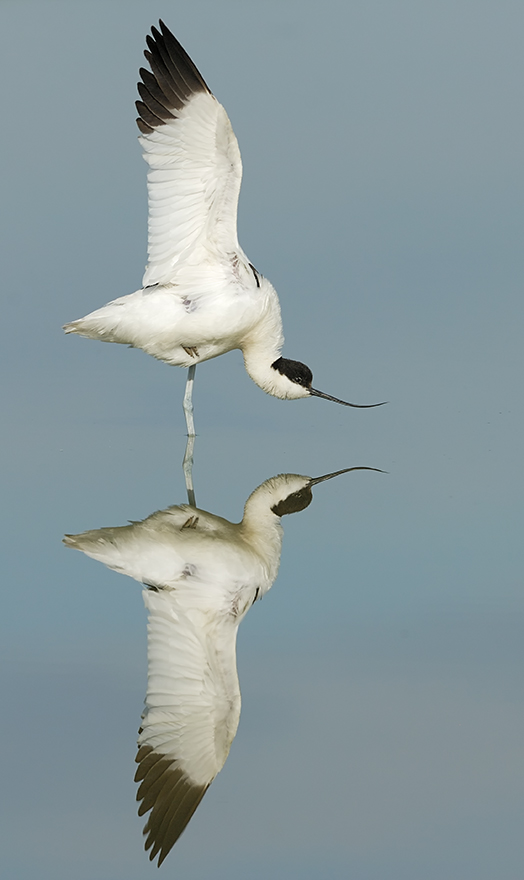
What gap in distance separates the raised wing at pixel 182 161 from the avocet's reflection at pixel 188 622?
2069mm

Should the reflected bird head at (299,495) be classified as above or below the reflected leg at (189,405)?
below

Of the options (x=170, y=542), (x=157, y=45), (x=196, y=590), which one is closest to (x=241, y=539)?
(x=170, y=542)

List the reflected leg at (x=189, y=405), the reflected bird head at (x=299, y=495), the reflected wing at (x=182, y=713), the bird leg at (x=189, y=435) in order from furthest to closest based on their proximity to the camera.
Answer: the reflected leg at (x=189, y=405)
the bird leg at (x=189, y=435)
the reflected bird head at (x=299, y=495)
the reflected wing at (x=182, y=713)

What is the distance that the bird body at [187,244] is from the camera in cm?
782

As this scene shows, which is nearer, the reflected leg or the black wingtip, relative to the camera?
the black wingtip

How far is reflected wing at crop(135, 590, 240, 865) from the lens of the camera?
12.7 ft

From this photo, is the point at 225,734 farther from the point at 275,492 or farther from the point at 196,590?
the point at 275,492

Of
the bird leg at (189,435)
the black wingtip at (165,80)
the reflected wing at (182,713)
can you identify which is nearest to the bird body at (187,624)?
the reflected wing at (182,713)

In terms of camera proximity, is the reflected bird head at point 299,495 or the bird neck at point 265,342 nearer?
the reflected bird head at point 299,495

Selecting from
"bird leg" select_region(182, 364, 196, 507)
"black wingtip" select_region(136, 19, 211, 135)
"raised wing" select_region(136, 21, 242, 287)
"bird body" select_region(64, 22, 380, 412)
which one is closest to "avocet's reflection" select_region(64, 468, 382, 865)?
"bird leg" select_region(182, 364, 196, 507)

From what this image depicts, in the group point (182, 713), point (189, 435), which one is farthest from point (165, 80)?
point (182, 713)

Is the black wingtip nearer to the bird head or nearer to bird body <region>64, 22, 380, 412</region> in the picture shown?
bird body <region>64, 22, 380, 412</region>

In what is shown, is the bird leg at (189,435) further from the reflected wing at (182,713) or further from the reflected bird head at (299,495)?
the reflected wing at (182,713)

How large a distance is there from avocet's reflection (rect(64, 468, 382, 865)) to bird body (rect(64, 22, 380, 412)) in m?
1.63
